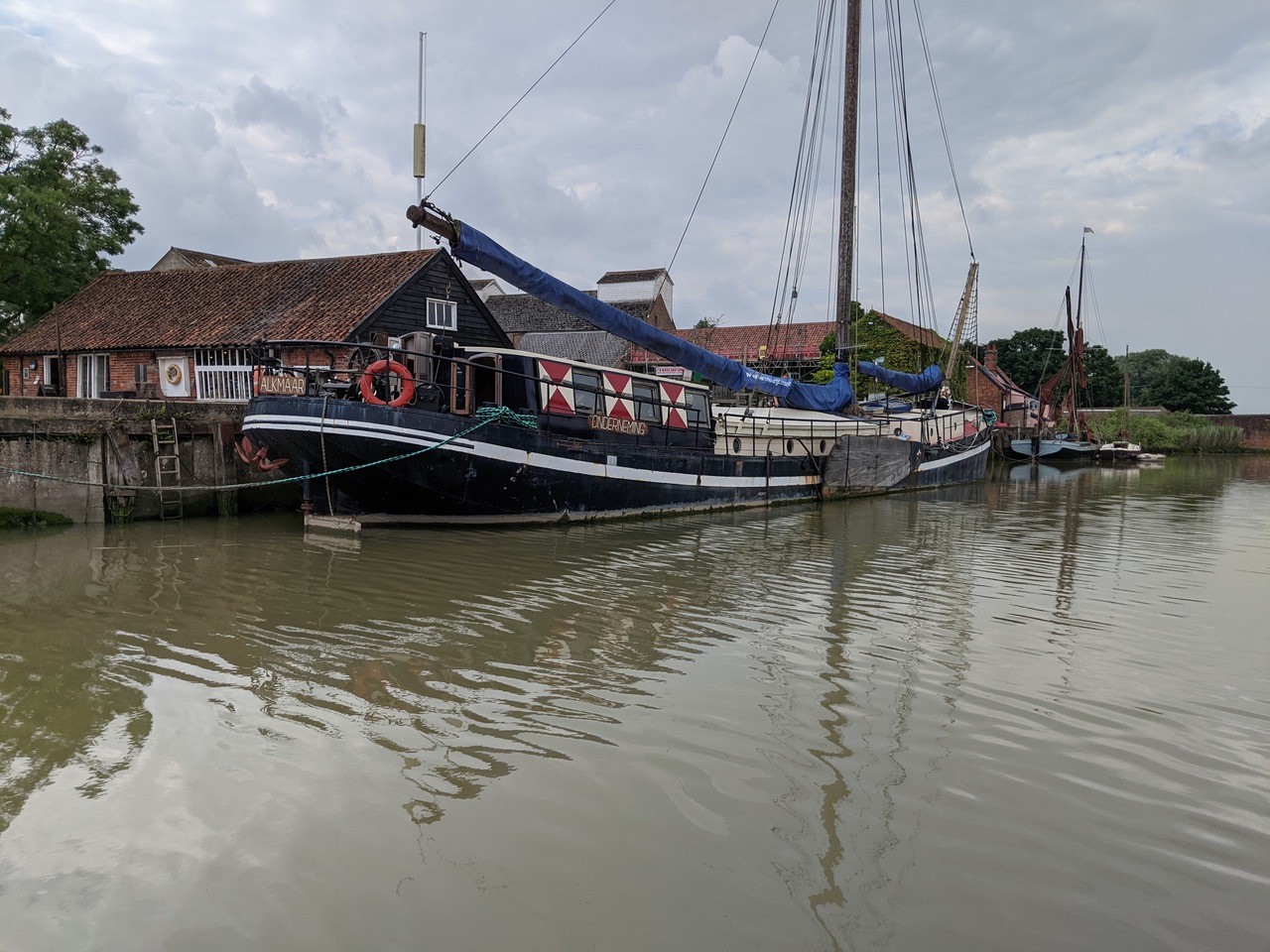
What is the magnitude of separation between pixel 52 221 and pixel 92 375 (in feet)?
22.9

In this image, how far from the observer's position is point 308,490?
12.5 meters

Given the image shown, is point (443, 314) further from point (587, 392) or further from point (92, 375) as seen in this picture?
point (587, 392)

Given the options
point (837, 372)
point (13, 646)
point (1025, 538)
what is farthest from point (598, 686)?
point (837, 372)

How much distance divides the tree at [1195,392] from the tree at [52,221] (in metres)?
70.3

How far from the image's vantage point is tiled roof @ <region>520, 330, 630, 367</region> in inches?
1565

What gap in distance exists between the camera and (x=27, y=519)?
40.9 feet

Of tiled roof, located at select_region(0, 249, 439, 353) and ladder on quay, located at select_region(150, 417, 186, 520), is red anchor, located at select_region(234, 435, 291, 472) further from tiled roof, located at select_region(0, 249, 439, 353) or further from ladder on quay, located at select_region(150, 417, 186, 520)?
tiled roof, located at select_region(0, 249, 439, 353)

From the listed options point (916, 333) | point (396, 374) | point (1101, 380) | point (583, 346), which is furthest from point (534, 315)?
point (1101, 380)

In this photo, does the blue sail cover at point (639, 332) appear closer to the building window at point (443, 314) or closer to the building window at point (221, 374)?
the building window at point (443, 314)

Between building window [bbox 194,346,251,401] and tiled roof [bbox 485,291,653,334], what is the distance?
23.3 metres

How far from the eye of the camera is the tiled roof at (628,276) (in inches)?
1987

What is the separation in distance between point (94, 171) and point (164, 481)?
21.0m

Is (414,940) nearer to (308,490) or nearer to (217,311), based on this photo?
(308,490)

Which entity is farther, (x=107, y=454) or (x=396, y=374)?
(x=107, y=454)
